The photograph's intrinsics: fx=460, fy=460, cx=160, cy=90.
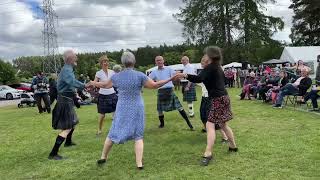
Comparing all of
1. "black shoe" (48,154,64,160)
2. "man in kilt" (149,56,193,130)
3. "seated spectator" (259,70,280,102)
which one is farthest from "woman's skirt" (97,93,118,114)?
"seated spectator" (259,70,280,102)

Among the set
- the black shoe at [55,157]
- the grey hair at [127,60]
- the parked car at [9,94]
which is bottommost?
the parked car at [9,94]

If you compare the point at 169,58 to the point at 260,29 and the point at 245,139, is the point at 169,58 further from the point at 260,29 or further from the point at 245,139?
the point at 245,139

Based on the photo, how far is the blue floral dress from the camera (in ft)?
21.9

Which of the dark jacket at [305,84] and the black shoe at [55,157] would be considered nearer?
the black shoe at [55,157]

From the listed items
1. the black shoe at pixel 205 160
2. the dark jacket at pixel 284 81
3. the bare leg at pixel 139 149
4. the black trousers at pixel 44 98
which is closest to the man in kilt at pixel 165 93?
the black shoe at pixel 205 160

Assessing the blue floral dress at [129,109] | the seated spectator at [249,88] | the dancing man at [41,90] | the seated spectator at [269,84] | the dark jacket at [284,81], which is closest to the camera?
the blue floral dress at [129,109]

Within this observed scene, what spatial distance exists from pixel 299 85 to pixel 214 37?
3272cm

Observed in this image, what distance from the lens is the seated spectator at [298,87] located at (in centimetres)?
1426

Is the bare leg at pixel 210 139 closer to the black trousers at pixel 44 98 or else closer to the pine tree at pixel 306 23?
the black trousers at pixel 44 98

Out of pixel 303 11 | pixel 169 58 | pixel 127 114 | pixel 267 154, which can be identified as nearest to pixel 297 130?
pixel 267 154

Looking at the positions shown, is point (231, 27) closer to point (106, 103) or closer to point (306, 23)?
point (306, 23)

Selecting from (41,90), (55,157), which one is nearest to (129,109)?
(55,157)

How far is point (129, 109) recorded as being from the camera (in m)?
6.70

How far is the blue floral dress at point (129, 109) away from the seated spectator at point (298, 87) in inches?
347
